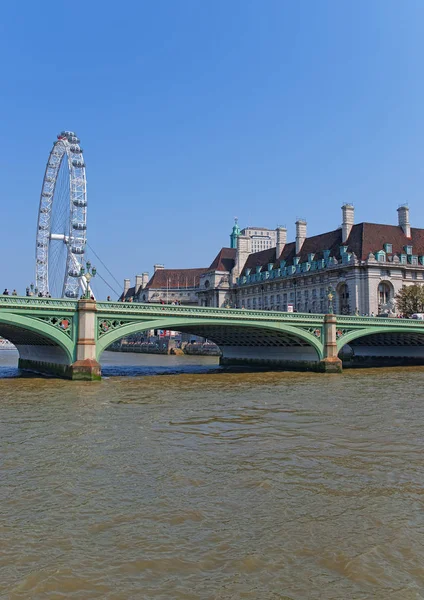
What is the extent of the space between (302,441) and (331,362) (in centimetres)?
3287

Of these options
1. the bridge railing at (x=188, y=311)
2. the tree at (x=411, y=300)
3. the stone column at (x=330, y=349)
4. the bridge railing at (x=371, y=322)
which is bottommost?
the stone column at (x=330, y=349)

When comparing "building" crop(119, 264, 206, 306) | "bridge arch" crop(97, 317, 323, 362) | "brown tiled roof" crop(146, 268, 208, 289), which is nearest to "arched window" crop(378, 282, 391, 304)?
"bridge arch" crop(97, 317, 323, 362)

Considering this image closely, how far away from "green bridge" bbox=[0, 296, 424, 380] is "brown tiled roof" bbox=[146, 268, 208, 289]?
93.8 m

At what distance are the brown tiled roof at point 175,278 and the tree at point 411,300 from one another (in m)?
84.0

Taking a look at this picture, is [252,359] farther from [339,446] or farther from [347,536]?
[347,536]

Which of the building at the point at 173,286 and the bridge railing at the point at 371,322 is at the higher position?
the building at the point at 173,286

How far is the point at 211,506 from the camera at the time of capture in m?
11.7

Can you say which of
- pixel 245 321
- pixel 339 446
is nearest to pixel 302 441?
A: pixel 339 446

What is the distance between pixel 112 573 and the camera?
8609 millimetres

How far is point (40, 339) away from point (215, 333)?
56.4 ft

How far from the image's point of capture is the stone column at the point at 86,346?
38688mm

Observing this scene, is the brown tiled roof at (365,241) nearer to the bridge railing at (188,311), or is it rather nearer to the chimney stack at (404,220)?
the chimney stack at (404,220)

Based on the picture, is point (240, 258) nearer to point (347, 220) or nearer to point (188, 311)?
point (347, 220)

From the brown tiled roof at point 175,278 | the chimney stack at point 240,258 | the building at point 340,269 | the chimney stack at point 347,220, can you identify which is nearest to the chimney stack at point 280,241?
the building at point 340,269
